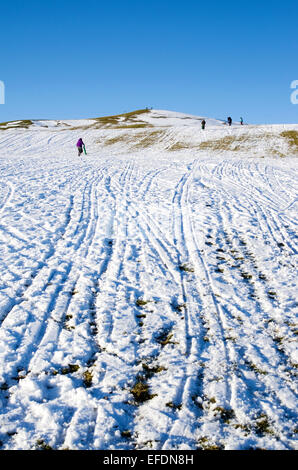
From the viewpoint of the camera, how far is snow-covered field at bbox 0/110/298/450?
3787 mm

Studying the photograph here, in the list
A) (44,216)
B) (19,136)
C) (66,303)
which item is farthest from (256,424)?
(19,136)

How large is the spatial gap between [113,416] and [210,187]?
13975 mm

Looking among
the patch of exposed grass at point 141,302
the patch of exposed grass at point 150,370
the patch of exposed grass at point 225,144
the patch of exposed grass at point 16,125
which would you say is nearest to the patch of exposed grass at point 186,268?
the patch of exposed grass at point 141,302

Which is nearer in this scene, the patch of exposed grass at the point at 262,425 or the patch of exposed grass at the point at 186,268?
the patch of exposed grass at the point at 262,425

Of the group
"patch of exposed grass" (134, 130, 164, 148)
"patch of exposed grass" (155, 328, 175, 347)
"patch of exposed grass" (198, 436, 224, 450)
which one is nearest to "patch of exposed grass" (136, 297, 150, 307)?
"patch of exposed grass" (155, 328, 175, 347)

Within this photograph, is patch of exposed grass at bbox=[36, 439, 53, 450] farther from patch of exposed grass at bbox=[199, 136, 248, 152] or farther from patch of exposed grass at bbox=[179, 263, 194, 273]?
patch of exposed grass at bbox=[199, 136, 248, 152]

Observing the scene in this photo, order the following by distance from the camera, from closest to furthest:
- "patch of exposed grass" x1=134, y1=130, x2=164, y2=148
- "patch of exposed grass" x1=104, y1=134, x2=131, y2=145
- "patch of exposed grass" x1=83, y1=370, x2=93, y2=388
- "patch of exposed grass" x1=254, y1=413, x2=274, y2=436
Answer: "patch of exposed grass" x1=254, y1=413, x2=274, y2=436, "patch of exposed grass" x1=83, y1=370, x2=93, y2=388, "patch of exposed grass" x1=134, y1=130, x2=164, y2=148, "patch of exposed grass" x1=104, y1=134, x2=131, y2=145

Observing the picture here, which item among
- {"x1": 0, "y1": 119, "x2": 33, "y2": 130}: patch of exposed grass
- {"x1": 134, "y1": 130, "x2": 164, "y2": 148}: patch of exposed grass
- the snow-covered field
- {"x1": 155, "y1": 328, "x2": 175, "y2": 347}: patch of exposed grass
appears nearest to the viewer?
the snow-covered field

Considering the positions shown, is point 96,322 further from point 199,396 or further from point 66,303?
point 199,396

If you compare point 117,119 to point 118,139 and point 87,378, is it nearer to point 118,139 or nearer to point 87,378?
point 118,139

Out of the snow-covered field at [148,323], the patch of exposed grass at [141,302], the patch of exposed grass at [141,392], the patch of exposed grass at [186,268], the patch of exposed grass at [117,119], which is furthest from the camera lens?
the patch of exposed grass at [117,119]

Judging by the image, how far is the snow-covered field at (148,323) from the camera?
3787mm

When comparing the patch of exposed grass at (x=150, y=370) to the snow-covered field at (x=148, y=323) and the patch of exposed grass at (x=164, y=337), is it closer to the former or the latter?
the snow-covered field at (x=148, y=323)

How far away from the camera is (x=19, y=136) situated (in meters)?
45.1
